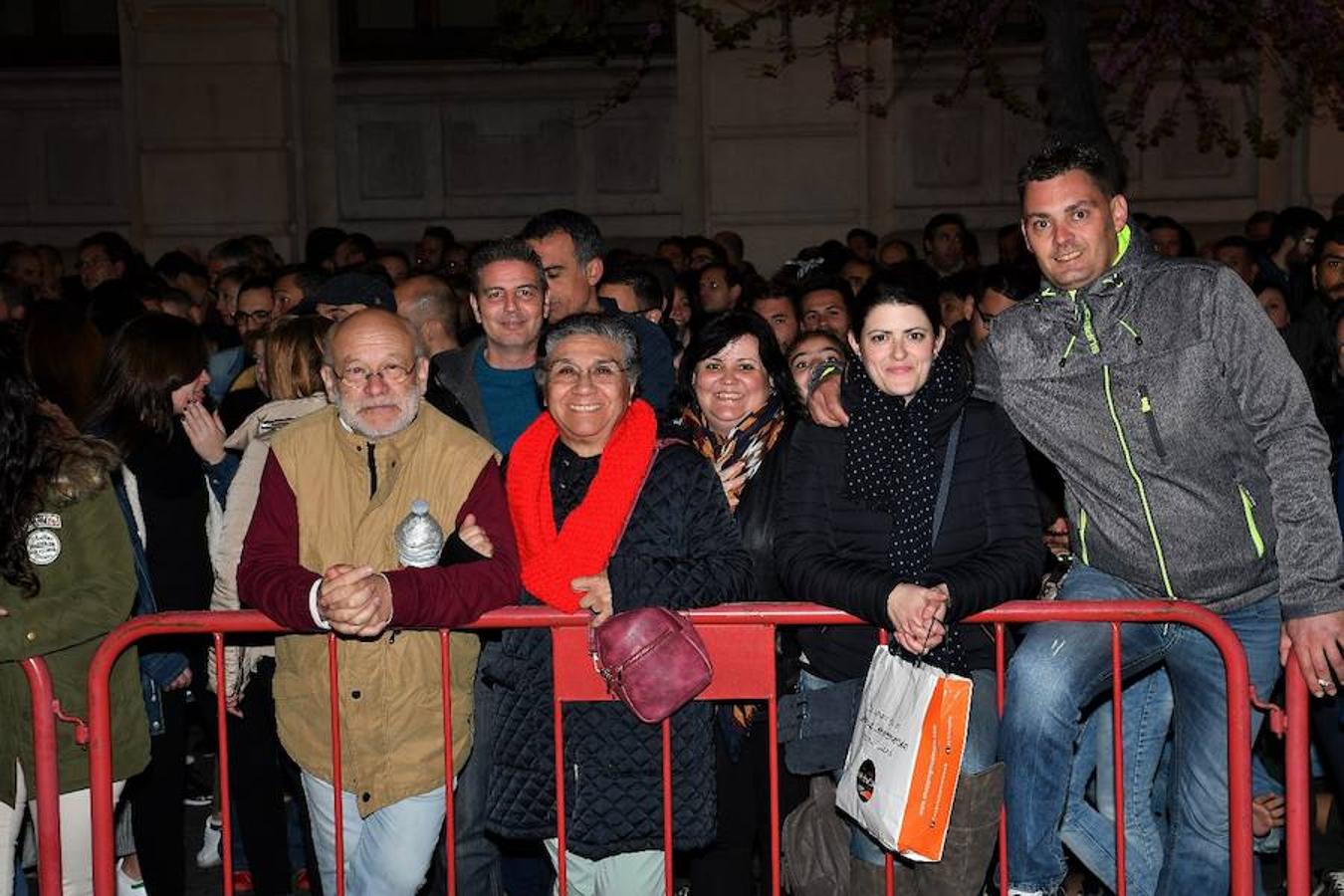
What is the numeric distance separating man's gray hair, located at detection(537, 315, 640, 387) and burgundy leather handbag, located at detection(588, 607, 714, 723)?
34.6 inches

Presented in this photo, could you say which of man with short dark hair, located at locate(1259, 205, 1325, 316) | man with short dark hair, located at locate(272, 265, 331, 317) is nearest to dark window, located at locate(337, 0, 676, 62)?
man with short dark hair, located at locate(1259, 205, 1325, 316)

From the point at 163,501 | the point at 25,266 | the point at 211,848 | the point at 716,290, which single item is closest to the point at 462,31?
the point at 25,266

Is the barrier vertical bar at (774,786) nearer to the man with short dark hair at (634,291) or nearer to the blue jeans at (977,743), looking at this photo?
the blue jeans at (977,743)

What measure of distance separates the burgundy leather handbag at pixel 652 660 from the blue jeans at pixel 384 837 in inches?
28.0

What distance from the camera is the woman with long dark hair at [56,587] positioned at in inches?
206

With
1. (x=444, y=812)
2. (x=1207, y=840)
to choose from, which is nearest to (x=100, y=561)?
(x=444, y=812)

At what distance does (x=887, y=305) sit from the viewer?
5.18m

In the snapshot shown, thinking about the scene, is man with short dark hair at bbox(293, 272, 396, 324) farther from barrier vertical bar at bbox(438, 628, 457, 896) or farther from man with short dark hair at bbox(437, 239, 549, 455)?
barrier vertical bar at bbox(438, 628, 457, 896)

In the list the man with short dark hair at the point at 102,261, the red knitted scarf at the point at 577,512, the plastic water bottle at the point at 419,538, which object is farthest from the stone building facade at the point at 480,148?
the plastic water bottle at the point at 419,538

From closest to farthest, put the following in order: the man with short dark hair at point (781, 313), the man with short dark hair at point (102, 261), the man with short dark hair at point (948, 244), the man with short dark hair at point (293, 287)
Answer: the man with short dark hair at point (781, 313), the man with short dark hair at point (293, 287), the man with short dark hair at point (102, 261), the man with short dark hair at point (948, 244)

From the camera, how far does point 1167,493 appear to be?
5.00 m

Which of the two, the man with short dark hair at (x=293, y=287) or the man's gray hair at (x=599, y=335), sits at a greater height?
the man with short dark hair at (x=293, y=287)

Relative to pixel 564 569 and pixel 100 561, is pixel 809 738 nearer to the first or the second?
pixel 564 569

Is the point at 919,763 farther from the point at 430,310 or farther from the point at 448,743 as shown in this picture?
the point at 430,310
